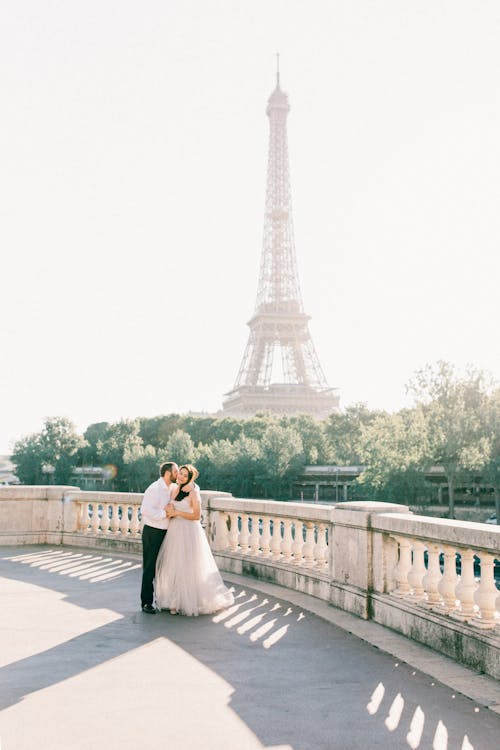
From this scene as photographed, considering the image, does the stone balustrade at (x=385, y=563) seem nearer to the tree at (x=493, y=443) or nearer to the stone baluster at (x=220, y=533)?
the stone baluster at (x=220, y=533)

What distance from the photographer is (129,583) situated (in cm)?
1152

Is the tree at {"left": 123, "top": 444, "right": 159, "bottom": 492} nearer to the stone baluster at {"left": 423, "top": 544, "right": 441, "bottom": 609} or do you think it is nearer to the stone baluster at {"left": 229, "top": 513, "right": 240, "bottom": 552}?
the stone baluster at {"left": 229, "top": 513, "right": 240, "bottom": 552}

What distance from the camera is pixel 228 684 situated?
20.7 feet

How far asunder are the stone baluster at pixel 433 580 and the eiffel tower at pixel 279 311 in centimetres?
9442

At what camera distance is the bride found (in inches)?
360

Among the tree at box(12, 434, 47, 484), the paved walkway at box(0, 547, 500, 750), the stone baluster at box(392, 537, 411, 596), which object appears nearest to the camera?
the paved walkway at box(0, 547, 500, 750)

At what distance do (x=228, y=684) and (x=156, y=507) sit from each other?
3722mm

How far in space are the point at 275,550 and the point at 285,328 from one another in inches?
3675

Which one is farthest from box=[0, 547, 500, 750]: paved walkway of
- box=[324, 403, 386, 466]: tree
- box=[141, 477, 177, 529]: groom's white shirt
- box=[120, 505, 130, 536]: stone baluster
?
box=[324, 403, 386, 466]: tree

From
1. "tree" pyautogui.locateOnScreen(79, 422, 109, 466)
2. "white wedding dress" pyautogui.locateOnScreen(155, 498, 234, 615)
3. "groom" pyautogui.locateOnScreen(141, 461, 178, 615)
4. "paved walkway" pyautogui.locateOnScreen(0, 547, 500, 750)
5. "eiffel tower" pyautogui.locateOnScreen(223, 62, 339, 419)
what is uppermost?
"eiffel tower" pyautogui.locateOnScreen(223, 62, 339, 419)

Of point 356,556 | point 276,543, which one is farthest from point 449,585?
point 276,543

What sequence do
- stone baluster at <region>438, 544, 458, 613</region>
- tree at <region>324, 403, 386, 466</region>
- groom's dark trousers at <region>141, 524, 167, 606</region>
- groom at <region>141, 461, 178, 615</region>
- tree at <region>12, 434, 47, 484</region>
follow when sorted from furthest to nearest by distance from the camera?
tree at <region>12, 434, 47, 484</region>, tree at <region>324, 403, 386, 466</region>, groom at <region>141, 461, 178, 615</region>, groom's dark trousers at <region>141, 524, 167, 606</region>, stone baluster at <region>438, 544, 458, 613</region>

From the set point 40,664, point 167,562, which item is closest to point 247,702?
point 40,664

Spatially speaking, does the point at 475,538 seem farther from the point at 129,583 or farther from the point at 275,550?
the point at 129,583
